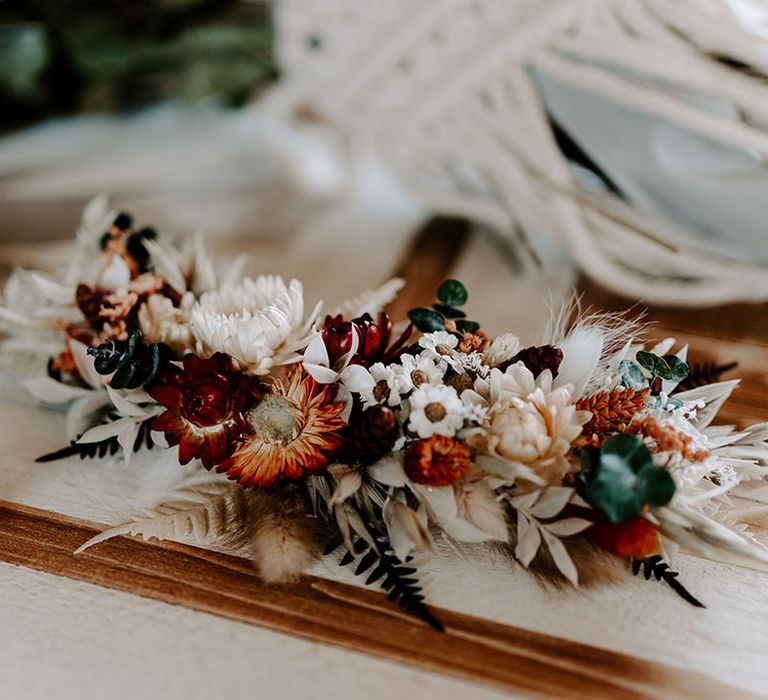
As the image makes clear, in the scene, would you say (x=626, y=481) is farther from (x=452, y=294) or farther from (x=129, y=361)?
(x=129, y=361)

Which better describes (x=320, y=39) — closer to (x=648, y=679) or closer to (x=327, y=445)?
(x=327, y=445)

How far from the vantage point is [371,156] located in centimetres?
129

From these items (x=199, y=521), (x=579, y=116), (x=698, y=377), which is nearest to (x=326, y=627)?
(x=199, y=521)

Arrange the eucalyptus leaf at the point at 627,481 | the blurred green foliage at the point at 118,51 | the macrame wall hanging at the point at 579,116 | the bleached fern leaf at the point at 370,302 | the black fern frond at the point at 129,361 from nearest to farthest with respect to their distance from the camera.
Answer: the eucalyptus leaf at the point at 627,481
the black fern frond at the point at 129,361
the bleached fern leaf at the point at 370,302
the macrame wall hanging at the point at 579,116
the blurred green foliage at the point at 118,51

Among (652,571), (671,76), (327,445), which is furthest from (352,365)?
(671,76)

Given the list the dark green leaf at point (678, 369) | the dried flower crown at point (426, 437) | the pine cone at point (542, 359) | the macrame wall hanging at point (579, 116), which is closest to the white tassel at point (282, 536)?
the dried flower crown at point (426, 437)

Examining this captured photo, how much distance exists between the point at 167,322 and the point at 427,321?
234 mm

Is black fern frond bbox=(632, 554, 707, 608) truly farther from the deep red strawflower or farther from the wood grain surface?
the deep red strawflower

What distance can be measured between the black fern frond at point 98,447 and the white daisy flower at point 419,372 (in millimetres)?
251

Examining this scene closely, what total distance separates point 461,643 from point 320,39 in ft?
3.35

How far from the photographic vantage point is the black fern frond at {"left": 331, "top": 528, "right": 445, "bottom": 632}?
0.54 m

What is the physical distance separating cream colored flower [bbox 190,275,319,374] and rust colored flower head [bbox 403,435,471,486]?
0.13 meters

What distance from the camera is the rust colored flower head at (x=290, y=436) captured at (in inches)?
22.2

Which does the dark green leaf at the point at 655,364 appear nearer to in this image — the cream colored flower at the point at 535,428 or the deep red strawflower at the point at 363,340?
the cream colored flower at the point at 535,428
